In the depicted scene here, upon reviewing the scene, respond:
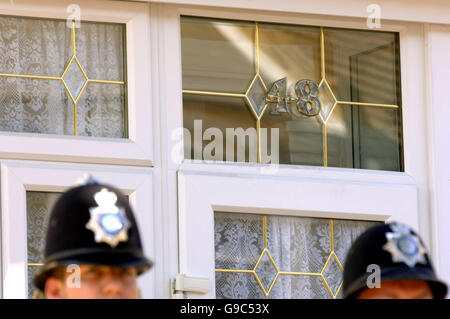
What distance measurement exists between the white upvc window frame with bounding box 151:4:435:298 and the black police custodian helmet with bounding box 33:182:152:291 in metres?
1.58

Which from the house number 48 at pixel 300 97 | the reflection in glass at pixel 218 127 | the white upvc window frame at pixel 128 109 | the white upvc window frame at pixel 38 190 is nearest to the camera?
the white upvc window frame at pixel 38 190

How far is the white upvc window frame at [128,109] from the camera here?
19.1 ft

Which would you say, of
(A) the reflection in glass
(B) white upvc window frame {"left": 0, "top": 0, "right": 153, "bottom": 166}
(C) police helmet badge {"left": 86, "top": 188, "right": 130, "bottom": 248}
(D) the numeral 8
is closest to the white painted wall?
(D) the numeral 8

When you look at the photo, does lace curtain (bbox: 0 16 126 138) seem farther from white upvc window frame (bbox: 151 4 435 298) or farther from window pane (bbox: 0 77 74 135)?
white upvc window frame (bbox: 151 4 435 298)

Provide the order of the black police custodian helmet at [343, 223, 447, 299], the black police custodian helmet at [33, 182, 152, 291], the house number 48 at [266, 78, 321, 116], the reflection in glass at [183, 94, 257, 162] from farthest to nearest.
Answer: the house number 48 at [266, 78, 321, 116] < the reflection in glass at [183, 94, 257, 162] < the black police custodian helmet at [343, 223, 447, 299] < the black police custodian helmet at [33, 182, 152, 291]

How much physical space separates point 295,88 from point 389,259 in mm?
1792

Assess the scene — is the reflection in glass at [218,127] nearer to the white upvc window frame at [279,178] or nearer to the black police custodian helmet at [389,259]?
the white upvc window frame at [279,178]

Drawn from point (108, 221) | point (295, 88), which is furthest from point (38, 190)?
point (108, 221)

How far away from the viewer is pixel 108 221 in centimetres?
429

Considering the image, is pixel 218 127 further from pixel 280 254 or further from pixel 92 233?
pixel 92 233

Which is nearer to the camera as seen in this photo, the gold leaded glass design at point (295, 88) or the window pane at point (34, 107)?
the window pane at point (34, 107)

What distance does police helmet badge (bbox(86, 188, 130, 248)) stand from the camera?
4266 millimetres

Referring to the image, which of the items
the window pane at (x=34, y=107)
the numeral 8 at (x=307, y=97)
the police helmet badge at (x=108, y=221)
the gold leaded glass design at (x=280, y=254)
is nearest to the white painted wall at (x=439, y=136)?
the gold leaded glass design at (x=280, y=254)

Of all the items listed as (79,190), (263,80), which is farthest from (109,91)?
(79,190)
